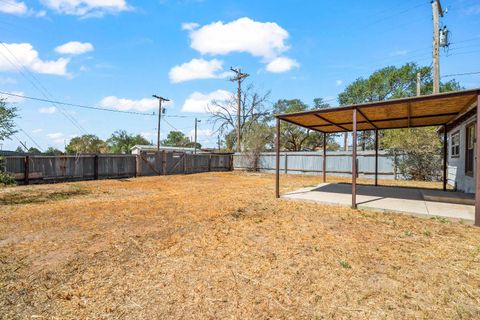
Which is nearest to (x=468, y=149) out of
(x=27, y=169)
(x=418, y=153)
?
(x=418, y=153)

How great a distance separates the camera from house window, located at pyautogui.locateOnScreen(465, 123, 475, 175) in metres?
7.54

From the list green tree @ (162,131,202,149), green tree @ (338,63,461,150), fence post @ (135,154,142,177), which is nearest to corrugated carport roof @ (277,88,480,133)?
fence post @ (135,154,142,177)

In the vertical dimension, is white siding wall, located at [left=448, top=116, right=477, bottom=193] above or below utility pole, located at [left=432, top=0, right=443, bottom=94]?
below

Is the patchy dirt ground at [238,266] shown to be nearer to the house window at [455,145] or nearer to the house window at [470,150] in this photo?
the house window at [470,150]

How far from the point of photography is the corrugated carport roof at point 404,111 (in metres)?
5.50

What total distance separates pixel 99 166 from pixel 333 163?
47.2 ft

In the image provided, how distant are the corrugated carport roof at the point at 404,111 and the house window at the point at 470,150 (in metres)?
0.60

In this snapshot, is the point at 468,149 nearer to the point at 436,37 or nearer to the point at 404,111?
the point at 404,111

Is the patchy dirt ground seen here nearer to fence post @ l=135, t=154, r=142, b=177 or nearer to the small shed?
the small shed

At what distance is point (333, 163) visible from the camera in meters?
16.5

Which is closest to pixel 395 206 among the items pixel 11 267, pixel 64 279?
pixel 64 279

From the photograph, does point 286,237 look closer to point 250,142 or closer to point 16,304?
point 16,304

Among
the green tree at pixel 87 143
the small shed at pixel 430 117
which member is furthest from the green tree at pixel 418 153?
the green tree at pixel 87 143

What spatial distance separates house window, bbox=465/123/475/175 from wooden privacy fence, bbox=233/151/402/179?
20.1ft
